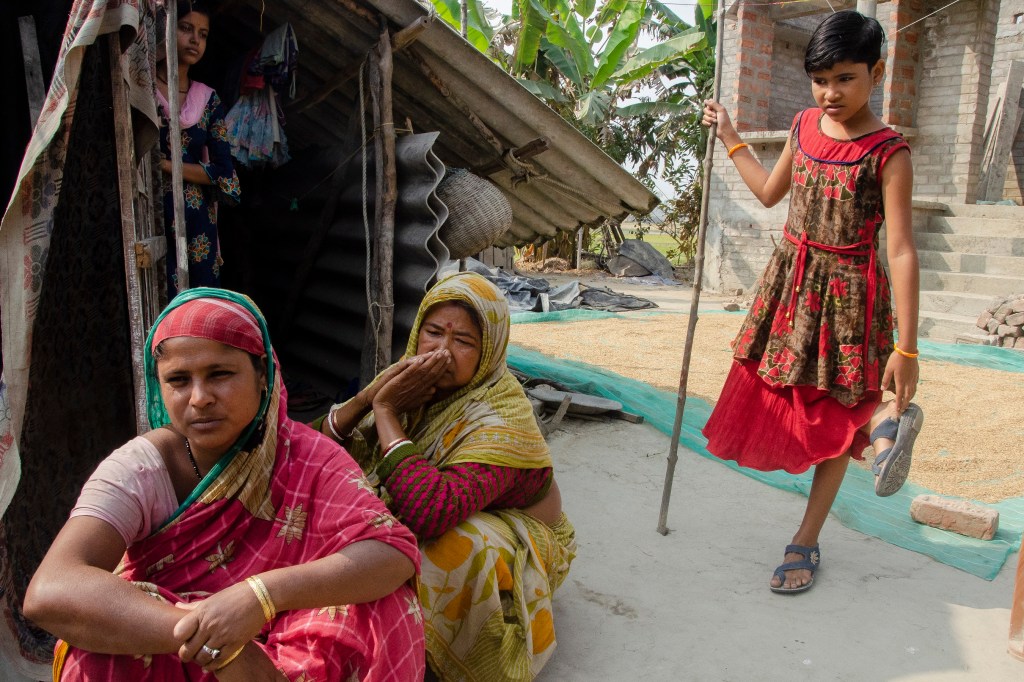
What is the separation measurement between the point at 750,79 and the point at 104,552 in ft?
38.6

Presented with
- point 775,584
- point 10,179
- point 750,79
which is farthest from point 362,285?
point 750,79

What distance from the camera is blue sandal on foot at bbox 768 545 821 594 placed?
3.10 metres

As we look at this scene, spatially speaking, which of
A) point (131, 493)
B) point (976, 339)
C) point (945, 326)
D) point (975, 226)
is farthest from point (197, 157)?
point (975, 226)

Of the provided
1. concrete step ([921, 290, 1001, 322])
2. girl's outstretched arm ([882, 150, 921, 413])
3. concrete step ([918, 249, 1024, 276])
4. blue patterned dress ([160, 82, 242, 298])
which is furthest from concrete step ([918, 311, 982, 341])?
blue patterned dress ([160, 82, 242, 298])

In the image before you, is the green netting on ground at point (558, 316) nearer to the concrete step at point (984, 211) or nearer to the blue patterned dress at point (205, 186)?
the concrete step at point (984, 211)

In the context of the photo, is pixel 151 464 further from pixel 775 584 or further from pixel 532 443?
pixel 775 584

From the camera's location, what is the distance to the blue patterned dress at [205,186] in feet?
12.3

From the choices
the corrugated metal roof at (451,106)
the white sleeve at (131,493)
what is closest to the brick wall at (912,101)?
the corrugated metal roof at (451,106)

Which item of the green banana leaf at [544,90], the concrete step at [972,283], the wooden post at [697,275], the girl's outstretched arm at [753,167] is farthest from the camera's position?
the green banana leaf at [544,90]

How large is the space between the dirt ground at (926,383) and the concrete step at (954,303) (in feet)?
7.48

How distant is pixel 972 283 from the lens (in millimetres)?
9688

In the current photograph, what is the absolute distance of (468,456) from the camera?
2.33 m

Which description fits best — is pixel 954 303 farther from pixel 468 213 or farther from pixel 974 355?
pixel 468 213

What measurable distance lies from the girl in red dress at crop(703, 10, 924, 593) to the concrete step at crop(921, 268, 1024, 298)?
25.1 ft
